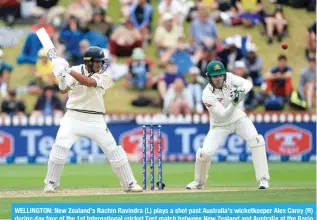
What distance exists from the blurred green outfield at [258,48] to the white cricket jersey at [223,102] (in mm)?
8518

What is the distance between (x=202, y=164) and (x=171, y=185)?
5.98 ft

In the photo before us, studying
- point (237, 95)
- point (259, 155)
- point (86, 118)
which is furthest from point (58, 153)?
point (259, 155)

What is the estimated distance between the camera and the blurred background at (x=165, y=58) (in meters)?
24.2

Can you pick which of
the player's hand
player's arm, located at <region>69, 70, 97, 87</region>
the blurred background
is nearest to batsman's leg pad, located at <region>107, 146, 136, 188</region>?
player's arm, located at <region>69, 70, 97, 87</region>

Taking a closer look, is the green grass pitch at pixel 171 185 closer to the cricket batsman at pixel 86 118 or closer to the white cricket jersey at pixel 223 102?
the cricket batsman at pixel 86 118

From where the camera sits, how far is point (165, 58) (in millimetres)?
25969

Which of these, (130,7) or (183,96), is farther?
(130,7)

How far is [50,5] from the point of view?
88.2ft

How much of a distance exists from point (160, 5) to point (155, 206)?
14723 millimetres

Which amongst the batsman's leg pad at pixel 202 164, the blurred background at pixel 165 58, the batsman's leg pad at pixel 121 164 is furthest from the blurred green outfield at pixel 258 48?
the batsman's leg pad at pixel 121 164

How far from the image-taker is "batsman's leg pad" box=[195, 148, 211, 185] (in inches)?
653

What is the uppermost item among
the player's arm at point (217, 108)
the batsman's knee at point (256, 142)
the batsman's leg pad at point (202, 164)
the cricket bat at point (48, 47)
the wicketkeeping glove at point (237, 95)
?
the cricket bat at point (48, 47)

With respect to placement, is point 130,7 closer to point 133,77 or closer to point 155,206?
point 133,77

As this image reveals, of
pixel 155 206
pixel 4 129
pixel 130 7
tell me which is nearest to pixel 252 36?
pixel 130 7
